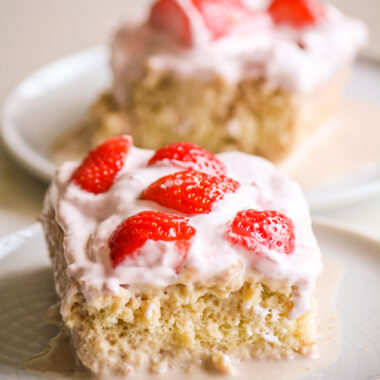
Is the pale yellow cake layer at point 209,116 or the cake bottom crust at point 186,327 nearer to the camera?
the cake bottom crust at point 186,327

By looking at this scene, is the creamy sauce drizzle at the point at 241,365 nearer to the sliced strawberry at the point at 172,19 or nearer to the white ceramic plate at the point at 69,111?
the white ceramic plate at the point at 69,111

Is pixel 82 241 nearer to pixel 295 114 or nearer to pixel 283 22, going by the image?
pixel 295 114

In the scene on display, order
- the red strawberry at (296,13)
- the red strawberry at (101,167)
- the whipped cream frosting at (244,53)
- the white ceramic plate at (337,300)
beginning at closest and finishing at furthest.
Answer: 1. the white ceramic plate at (337,300)
2. the red strawberry at (101,167)
3. the whipped cream frosting at (244,53)
4. the red strawberry at (296,13)

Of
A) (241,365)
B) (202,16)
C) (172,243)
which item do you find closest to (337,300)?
(241,365)

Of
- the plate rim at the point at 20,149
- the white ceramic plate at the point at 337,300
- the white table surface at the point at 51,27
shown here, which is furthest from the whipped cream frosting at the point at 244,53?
the white table surface at the point at 51,27

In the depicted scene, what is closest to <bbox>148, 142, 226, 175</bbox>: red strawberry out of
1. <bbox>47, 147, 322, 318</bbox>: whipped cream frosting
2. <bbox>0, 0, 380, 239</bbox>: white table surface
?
<bbox>47, 147, 322, 318</bbox>: whipped cream frosting

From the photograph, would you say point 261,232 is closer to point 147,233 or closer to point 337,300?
point 147,233

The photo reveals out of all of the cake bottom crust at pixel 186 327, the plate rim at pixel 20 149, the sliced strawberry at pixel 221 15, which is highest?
the sliced strawberry at pixel 221 15
